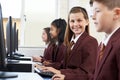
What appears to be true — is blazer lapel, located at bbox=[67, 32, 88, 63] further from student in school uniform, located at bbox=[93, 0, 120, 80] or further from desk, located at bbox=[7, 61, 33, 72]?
student in school uniform, located at bbox=[93, 0, 120, 80]

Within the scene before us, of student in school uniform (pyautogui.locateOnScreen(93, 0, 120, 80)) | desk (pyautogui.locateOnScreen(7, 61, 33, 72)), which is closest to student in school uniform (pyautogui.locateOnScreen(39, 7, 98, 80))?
desk (pyautogui.locateOnScreen(7, 61, 33, 72))

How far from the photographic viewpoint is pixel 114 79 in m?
1.13

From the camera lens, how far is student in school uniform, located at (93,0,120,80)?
3.71 feet

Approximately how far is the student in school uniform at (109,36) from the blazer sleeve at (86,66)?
1.73 ft

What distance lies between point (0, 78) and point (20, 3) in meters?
3.65

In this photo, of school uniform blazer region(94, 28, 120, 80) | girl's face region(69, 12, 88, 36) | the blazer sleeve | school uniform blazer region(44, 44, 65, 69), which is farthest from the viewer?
school uniform blazer region(44, 44, 65, 69)

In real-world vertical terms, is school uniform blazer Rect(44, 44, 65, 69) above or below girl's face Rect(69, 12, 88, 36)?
below

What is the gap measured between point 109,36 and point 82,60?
0.67m

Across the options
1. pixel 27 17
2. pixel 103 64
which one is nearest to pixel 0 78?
pixel 103 64

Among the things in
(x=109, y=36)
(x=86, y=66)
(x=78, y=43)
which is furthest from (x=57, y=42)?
(x=109, y=36)

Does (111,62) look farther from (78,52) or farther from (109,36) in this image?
(78,52)

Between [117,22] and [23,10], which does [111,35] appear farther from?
[23,10]

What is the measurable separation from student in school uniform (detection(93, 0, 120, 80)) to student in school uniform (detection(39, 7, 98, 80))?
532 millimetres

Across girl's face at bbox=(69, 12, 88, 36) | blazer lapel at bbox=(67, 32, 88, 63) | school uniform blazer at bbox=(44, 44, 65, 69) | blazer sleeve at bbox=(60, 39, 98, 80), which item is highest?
girl's face at bbox=(69, 12, 88, 36)
